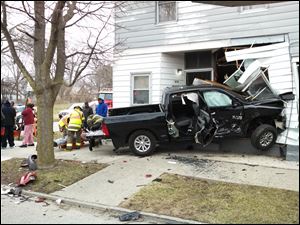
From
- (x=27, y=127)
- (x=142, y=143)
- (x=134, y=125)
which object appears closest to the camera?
(x=134, y=125)

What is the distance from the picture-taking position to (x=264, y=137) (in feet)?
32.8

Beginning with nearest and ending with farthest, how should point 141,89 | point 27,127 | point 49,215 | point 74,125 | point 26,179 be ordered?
point 49,215 < point 26,179 < point 74,125 < point 27,127 < point 141,89

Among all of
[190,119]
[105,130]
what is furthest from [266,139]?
[105,130]

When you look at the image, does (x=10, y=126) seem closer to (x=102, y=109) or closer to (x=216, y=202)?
(x=102, y=109)

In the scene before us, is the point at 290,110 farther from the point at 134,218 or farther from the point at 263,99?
the point at 134,218

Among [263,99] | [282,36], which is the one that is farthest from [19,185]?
[282,36]

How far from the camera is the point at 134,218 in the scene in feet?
20.8

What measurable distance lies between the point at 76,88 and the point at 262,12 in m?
56.5

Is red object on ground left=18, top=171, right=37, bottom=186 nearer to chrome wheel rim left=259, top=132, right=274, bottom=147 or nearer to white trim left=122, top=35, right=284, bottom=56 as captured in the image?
chrome wheel rim left=259, top=132, right=274, bottom=147

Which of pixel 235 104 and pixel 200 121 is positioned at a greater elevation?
pixel 235 104

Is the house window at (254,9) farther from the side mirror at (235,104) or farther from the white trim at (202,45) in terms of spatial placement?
the side mirror at (235,104)

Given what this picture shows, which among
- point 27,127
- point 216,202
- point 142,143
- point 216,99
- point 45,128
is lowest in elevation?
point 216,202

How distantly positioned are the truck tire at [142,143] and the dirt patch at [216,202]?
8.51ft

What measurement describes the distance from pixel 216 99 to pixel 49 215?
A: 563cm
